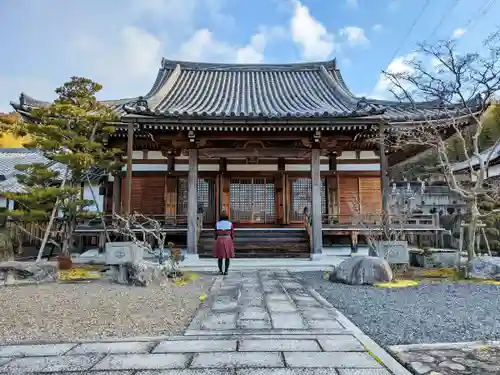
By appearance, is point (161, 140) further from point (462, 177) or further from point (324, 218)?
point (462, 177)

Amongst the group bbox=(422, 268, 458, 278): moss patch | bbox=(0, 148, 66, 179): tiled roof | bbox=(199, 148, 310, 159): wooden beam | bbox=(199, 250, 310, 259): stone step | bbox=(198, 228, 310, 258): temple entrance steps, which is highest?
bbox=(0, 148, 66, 179): tiled roof

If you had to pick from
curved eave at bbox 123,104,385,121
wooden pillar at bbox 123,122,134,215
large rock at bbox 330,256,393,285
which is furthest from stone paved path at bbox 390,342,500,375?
wooden pillar at bbox 123,122,134,215

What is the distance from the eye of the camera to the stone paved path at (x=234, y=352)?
2.71 metres

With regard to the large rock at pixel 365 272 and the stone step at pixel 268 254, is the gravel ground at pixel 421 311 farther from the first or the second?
the stone step at pixel 268 254

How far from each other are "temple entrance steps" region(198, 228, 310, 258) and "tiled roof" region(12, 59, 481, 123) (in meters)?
4.15

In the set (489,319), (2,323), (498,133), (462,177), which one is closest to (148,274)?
(2,323)

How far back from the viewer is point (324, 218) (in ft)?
43.4

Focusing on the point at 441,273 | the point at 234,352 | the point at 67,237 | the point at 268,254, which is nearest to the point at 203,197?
the point at 268,254

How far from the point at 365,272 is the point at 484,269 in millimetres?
2690

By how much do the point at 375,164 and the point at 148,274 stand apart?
9883mm

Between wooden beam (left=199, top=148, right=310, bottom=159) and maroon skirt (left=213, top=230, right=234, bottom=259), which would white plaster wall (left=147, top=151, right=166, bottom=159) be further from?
maroon skirt (left=213, top=230, right=234, bottom=259)

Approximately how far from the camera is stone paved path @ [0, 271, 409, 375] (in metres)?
2.71

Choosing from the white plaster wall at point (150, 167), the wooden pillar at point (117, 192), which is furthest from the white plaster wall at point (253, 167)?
the wooden pillar at point (117, 192)

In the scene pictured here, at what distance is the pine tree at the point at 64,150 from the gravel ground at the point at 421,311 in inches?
252
